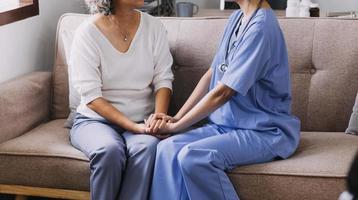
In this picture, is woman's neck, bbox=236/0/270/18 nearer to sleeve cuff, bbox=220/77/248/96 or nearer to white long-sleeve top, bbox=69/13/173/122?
sleeve cuff, bbox=220/77/248/96

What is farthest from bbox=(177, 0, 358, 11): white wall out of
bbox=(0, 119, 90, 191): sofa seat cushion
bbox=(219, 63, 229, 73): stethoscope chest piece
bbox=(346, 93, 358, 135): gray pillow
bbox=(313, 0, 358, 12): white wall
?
bbox=(0, 119, 90, 191): sofa seat cushion

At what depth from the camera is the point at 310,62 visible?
226 cm

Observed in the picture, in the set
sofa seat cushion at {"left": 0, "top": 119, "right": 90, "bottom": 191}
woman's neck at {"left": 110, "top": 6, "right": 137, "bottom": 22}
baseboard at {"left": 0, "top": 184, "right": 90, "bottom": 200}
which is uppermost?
woman's neck at {"left": 110, "top": 6, "right": 137, "bottom": 22}

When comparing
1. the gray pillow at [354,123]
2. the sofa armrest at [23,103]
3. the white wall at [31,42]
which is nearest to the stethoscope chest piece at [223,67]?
the gray pillow at [354,123]

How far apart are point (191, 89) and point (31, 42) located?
0.80 meters

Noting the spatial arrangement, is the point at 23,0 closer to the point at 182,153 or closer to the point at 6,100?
the point at 6,100

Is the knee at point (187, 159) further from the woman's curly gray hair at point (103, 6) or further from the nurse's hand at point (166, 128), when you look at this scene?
the woman's curly gray hair at point (103, 6)

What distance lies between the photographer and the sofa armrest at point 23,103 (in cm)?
215

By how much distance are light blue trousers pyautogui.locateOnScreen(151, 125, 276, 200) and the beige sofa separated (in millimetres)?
47

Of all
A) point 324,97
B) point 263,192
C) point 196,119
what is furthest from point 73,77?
point 324,97

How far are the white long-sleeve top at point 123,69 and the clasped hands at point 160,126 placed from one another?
15cm

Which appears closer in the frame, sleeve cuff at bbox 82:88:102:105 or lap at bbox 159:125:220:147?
lap at bbox 159:125:220:147

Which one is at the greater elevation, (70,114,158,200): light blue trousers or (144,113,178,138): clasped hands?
(144,113,178,138): clasped hands

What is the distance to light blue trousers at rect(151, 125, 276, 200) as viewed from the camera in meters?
1.79
